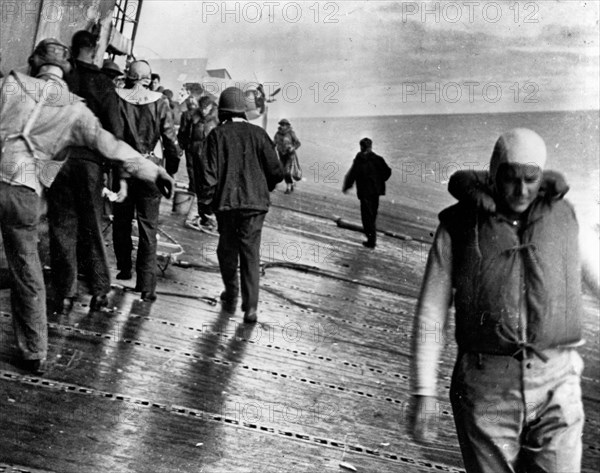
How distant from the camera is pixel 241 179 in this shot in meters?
7.67

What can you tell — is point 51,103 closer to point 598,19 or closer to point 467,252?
point 467,252

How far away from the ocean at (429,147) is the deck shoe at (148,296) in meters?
11.0

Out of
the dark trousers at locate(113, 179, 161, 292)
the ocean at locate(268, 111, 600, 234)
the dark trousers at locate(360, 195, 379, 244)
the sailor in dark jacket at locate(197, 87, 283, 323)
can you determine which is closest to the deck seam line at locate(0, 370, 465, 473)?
the dark trousers at locate(113, 179, 161, 292)

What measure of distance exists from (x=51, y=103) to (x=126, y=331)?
201 centimetres

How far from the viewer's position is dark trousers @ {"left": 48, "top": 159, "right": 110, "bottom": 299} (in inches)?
264

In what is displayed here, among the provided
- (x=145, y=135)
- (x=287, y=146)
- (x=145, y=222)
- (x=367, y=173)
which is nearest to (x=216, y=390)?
(x=145, y=222)

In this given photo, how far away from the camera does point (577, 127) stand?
70.8ft

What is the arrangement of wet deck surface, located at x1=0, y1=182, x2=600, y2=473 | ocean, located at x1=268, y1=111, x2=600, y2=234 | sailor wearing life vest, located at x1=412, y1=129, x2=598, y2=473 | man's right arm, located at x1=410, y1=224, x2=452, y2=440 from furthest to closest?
ocean, located at x1=268, y1=111, x2=600, y2=234, wet deck surface, located at x1=0, y1=182, x2=600, y2=473, man's right arm, located at x1=410, y1=224, x2=452, y2=440, sailor wearing life vest, located at x1=412, y1=129, x2=598, y2=473

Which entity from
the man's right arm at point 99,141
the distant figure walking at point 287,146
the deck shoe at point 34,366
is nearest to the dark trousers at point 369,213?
the distant figure walking at point 287,146

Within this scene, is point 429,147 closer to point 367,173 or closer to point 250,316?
point 367,173

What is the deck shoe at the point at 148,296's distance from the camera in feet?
25.3

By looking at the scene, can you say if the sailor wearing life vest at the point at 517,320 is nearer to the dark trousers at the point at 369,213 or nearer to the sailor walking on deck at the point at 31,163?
the sailor walking on deck at the point at 31,163

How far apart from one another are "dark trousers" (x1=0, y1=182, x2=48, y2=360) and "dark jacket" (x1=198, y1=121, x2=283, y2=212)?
2.51 meters

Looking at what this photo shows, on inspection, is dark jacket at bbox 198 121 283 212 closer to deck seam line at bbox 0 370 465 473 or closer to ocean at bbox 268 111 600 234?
deck seam line at bbox 0 370 465 473
